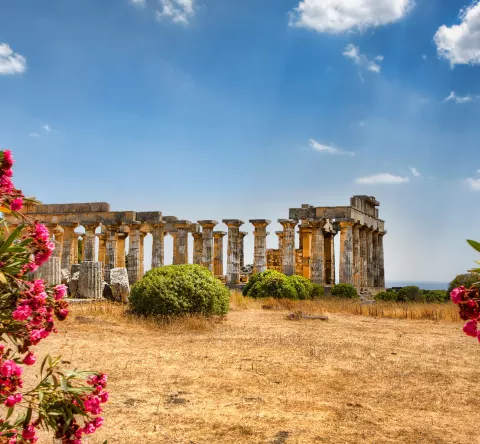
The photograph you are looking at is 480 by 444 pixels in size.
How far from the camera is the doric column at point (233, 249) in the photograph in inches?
1211

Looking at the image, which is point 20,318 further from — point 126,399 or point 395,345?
point 395,345

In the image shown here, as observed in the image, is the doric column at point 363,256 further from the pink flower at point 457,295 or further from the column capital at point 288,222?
the pink flower at point 457,295

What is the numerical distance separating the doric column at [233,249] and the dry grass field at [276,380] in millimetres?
15932

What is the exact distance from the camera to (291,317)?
53.1 ft

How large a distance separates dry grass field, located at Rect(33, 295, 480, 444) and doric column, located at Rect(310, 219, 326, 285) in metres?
13.6

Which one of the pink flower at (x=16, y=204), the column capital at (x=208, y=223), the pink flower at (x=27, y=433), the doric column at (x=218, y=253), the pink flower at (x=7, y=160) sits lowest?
the pink flower at (x=27, y=433)

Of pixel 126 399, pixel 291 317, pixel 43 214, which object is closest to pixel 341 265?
pixel 291 317

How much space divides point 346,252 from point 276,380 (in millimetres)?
20809

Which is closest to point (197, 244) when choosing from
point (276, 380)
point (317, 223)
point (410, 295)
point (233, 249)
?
point (233, 249)

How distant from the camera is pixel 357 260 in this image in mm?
31062

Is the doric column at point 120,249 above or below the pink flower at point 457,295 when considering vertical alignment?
above

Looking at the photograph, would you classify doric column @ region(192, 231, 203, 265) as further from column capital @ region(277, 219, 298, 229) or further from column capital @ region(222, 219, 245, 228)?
column capital @ region(277, 219, 298, 229)

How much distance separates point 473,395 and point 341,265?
2057cm

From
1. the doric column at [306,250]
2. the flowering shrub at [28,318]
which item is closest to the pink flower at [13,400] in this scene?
the flowering shrub at [28,318]
